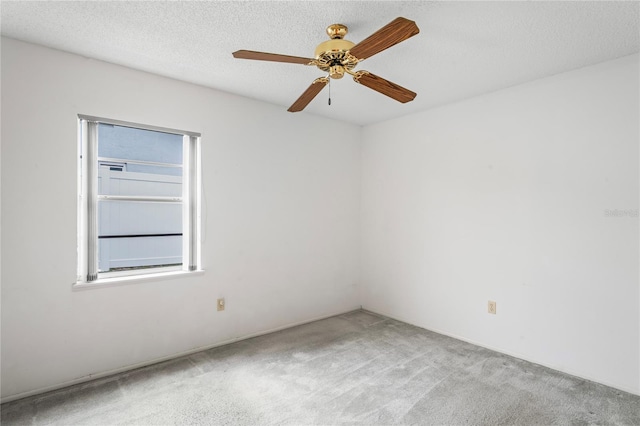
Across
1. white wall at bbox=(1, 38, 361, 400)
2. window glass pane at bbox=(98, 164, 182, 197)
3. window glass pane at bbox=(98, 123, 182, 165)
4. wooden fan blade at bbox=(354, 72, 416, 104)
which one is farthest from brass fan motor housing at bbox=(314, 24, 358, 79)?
window glass pane at bbox=(98, 164, 182, 197)

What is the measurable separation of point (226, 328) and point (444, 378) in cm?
194

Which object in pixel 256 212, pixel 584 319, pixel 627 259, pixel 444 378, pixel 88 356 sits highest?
pixel 256 212

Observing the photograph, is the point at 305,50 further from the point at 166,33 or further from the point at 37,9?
the point at 37,9

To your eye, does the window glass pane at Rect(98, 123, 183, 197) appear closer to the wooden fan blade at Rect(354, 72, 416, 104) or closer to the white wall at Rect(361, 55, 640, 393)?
the wooden fan blade at Rect(354, 72, 416, 104)

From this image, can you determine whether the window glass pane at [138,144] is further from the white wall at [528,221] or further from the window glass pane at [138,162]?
the white wall at [528,221]

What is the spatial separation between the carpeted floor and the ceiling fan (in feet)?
6.74

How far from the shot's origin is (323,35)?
2.12 metres

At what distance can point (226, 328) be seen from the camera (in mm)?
3170

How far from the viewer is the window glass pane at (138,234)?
8.89 feet

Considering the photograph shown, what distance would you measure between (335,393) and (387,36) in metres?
2.20

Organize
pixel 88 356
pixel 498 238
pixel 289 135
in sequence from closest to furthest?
pixel 88 356, pixel 498 238, pixel 289 135

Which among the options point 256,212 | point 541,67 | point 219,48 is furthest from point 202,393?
point 541,67

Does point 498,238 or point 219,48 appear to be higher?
point 219,48

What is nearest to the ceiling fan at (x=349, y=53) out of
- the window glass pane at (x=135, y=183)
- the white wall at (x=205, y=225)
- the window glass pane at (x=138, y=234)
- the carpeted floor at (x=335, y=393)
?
the white wall at (x=205, y=225)
